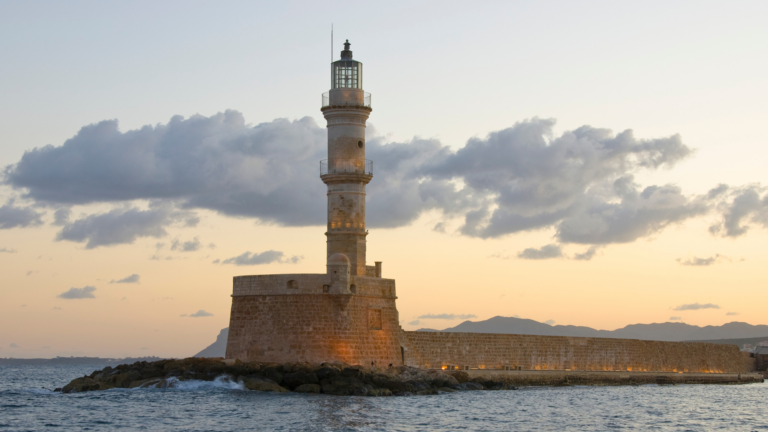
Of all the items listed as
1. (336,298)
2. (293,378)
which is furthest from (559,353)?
(293,378)

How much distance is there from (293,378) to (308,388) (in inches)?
26.5

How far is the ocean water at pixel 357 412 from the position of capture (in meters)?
21.8

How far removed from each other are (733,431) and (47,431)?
18029 mm

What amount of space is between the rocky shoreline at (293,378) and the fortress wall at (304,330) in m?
0.61

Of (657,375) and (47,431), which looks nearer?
(47,431)

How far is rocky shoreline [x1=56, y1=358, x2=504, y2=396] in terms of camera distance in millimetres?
27547

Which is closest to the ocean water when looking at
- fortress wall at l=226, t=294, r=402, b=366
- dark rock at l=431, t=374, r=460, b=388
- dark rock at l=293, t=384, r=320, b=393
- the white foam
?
the white foam

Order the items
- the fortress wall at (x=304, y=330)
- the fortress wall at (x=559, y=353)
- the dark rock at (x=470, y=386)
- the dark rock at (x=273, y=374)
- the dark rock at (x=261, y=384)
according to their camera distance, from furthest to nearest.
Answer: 1. the fortress wall at (x=559, y=353)
2. the dark rock at (x=470, y=386)
3. the fortress wall at (x=304, y=330)
4. the dark rock at (x=273, y=374)
5. the dark rock at (x=261, y=384)

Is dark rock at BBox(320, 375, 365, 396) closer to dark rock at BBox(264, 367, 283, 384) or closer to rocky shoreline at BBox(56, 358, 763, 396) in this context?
rocky shoreline at BBox(56, 358, 763, 396)

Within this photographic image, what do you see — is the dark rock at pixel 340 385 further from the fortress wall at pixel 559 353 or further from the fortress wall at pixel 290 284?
the fortress wall at pixel 559 353

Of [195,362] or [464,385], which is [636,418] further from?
[195,362]

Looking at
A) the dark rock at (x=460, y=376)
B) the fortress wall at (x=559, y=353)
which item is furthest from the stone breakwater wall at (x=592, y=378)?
the fortress wall at (x=559, y=353)

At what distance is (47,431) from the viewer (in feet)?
69.4

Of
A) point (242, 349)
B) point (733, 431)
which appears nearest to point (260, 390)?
point (242, 349)
